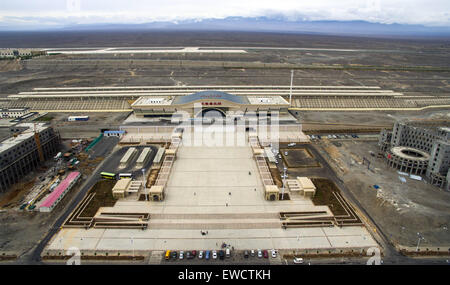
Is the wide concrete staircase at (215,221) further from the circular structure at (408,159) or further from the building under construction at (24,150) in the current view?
the circular structure at (408,159)

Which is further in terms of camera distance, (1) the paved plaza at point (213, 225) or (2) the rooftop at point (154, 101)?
(2) the rooftop at point (154, 101)

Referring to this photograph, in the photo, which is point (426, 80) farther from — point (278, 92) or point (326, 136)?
point (326, 136)

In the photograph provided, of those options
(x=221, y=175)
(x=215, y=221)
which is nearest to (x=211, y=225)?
(x=215, y=221)

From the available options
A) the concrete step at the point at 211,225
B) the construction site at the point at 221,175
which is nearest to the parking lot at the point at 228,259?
the construction site at the point at 221,175

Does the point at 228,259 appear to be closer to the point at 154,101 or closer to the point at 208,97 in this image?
the point at 208,97

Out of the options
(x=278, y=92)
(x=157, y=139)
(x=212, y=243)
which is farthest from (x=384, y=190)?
(x=278, y=92)

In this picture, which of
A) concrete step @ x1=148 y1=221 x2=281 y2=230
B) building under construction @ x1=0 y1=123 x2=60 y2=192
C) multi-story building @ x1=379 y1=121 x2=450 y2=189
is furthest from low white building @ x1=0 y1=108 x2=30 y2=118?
multi-story building @ x1=379 y1=121 x2=450 y2=189
